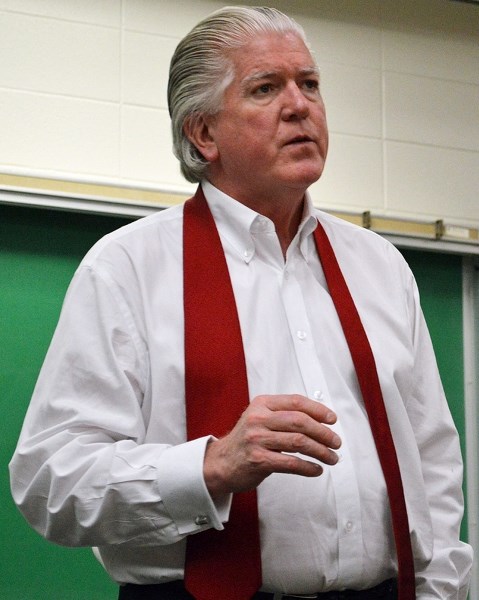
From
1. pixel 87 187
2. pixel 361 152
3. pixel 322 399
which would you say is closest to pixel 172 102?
pixel 322 399

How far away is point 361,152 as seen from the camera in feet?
12.5

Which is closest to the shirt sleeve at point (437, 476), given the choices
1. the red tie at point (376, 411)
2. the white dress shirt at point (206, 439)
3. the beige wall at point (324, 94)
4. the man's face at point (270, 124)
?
the white dress shirt at point (206, 439)

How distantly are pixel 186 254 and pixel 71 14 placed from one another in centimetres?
192

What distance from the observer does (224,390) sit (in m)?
1.60

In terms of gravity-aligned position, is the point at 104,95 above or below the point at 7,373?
above

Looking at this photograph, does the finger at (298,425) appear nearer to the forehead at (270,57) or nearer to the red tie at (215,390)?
the red tie at (215,390)

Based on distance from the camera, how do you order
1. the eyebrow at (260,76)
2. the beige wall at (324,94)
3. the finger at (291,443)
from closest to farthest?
the finger at (291,443) < the eyebrow at (260,76) < the beige wall at (324,94)

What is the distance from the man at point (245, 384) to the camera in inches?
58.2

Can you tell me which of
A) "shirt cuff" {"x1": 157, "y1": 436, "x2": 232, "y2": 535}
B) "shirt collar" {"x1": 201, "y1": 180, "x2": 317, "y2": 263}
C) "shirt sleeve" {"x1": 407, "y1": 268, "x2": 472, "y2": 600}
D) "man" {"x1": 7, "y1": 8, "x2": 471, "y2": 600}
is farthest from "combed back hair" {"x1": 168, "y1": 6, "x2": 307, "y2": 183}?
"shirt cuff" {"x1": 157, "y1": 436, "x2": 232, "y2": 535}

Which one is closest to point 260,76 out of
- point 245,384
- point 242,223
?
point 242,223

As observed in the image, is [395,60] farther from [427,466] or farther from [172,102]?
[427,466]

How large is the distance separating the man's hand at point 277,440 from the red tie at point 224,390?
146 millimetres

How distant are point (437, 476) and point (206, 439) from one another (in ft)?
1.80

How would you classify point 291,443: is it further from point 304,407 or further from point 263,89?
point 263,89
